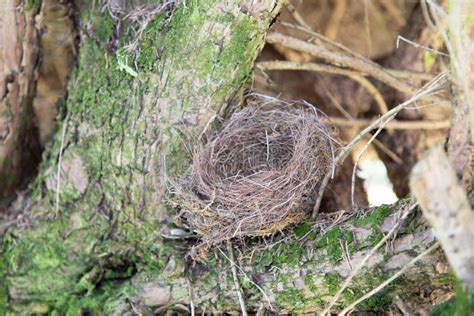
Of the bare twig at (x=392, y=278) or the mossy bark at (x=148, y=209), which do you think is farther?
the mossy bark at (x=148, y=209)

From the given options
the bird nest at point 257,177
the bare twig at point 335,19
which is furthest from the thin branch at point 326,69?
the bare twig at point 335,19

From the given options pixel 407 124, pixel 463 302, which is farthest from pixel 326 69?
pixel 463 302

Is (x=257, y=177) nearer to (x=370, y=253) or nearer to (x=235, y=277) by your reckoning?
(x=235, y=277)

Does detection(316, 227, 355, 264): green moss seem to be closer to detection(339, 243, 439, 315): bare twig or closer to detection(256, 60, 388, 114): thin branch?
Result: detection(339, 243, 439, 315): bare twig

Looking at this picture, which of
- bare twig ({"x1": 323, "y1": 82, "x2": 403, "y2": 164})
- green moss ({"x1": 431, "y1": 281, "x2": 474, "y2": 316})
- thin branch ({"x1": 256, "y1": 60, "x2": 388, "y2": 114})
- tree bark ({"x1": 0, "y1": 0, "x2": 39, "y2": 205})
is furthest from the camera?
bare twig ({"x1": 323, "y1": 82, "x2": 403, "y2": 164})

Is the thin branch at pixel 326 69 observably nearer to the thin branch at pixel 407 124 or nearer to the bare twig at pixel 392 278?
the thin branch at pixel 407 124

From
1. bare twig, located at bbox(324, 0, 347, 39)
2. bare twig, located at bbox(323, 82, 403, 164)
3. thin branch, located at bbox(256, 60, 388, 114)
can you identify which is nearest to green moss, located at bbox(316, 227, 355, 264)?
thin branch, located at bbox(256, 60, 388, 114)

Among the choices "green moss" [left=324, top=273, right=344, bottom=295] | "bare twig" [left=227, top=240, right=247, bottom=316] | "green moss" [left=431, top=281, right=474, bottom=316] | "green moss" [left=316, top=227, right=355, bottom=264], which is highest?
"green moss" [left=431, top=281, right=474, bottom=316]
